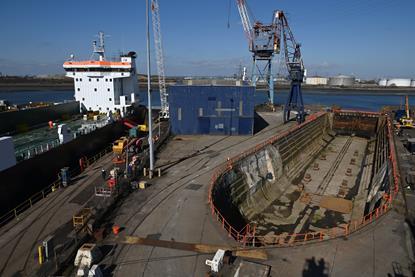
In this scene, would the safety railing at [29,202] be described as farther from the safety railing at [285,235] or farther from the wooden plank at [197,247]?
the safety railing at [285,235]

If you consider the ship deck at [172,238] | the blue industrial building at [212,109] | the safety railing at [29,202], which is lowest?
the safety railing at [29,202]

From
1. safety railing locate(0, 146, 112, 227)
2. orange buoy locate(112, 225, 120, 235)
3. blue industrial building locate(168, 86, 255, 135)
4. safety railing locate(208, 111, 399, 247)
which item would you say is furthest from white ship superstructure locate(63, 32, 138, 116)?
orange buoy locate(112, 225, 120, 235)

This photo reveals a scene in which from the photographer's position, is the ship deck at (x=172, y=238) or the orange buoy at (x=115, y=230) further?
the orange buoy at (x=115, y=230)

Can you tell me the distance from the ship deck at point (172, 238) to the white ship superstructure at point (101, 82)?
89.6 feet

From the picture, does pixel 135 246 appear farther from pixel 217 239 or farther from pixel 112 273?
pixel 217 239

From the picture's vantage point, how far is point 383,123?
6331 centimetres

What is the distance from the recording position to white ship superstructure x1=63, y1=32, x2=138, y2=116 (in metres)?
48.7

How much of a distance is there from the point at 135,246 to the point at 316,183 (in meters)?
30.8

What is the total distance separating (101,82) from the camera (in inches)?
1965

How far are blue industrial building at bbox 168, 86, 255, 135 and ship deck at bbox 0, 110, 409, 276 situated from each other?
17574 millimetres

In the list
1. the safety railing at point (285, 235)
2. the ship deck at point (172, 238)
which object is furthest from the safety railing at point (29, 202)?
the safety railing at point (285, 235)

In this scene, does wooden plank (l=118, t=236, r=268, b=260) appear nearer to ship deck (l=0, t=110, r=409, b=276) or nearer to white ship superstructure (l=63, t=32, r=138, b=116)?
ship deck (l=0, t=110, r=409, b=276)

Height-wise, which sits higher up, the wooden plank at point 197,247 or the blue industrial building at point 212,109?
the blue industrial building at point 212,109

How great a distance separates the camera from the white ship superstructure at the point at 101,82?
48688 mm
